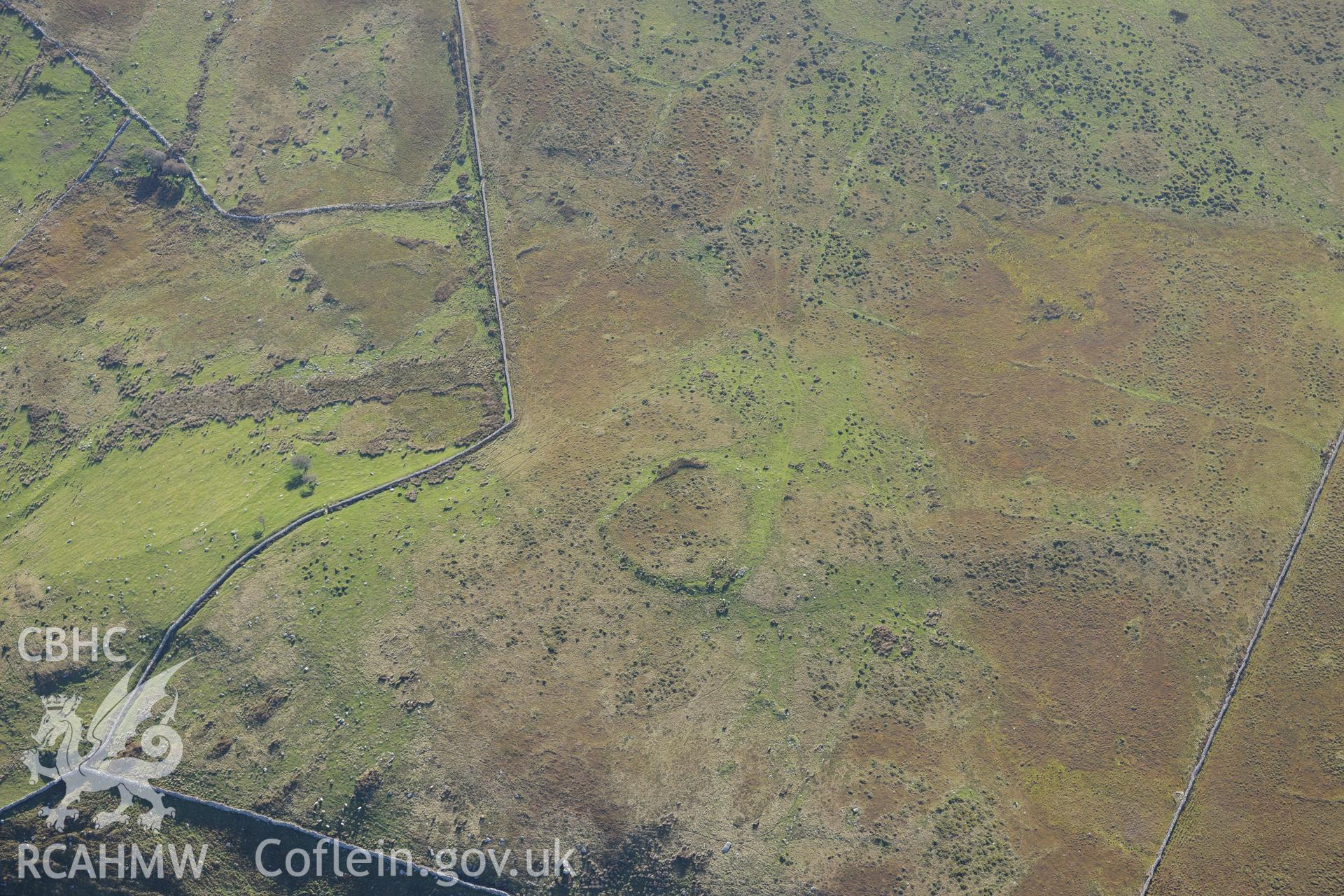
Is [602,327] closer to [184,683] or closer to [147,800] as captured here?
[184,683]

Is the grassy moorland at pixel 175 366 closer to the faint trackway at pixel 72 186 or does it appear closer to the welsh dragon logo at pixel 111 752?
the faint trackway at pixel 72 186

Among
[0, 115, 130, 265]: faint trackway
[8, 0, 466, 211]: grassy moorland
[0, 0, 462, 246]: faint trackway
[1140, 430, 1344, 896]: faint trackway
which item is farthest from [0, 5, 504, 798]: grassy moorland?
[1140, 430, 1344, 896]: faint trackway

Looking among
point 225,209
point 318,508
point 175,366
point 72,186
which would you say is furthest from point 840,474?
point 72,186

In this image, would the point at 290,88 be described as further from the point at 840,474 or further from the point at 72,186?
the point at 840,474

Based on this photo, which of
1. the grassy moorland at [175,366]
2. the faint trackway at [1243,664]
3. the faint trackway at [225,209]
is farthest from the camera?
the faint trackway at [225,209]

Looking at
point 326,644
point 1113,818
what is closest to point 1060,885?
point 1113,818

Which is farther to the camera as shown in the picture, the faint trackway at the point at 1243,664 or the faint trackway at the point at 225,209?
the faint trackway at the point at 225,209

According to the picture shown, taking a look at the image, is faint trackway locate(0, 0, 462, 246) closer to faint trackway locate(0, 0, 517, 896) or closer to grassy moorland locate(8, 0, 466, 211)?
faint trackway locate(0, 0, 517, 896)

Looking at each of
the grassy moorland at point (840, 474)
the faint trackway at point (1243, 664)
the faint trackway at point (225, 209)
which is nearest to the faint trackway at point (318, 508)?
the faint trackway at point (225, 209)
